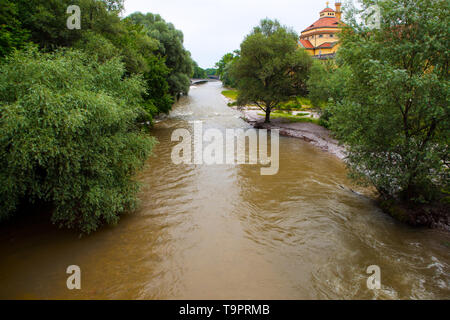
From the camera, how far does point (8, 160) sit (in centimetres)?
709

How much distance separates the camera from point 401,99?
8922 millimetres

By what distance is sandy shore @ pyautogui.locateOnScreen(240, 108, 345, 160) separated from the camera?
21.4 m

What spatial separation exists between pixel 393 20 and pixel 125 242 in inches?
463

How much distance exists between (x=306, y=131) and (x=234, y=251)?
19585 mm

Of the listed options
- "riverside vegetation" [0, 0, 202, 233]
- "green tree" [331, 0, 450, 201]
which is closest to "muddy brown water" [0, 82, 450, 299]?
"riverside vegetation" [0, 0, 202, 233]

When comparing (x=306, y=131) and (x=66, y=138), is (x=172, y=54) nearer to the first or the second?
(x=306, y=131)

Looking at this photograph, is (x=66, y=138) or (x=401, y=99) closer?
(x=66, y=138)

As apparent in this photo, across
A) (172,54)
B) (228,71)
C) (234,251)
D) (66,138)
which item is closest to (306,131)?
(228,71)

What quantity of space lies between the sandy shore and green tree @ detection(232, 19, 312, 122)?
7.31 feet

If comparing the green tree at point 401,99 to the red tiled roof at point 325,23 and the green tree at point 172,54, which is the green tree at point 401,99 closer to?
the green tree at point 172,54

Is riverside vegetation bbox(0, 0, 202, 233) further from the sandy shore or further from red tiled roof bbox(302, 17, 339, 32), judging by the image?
red tiled roof bbox(302, 17, 339, 32)

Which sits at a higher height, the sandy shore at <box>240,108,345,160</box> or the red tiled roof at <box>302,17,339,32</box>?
the red tiled roof at <box>302,17,339,32</box>
